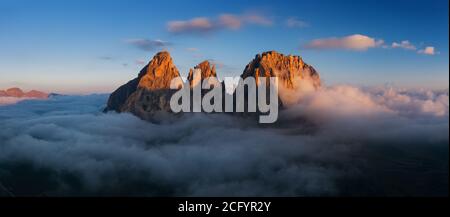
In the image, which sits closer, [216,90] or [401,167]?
[401,167]

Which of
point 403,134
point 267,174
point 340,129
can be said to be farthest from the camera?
point 340,129

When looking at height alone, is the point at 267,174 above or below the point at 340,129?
below

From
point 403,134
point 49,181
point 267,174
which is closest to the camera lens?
point 403,134

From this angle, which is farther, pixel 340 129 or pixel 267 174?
pixel 340 129

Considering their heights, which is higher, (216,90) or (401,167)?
(216,90)

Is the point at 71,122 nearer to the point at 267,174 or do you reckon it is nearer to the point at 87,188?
the point at 87,188

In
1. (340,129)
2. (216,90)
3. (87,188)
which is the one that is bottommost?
(87,188)
